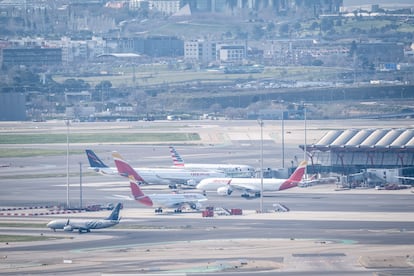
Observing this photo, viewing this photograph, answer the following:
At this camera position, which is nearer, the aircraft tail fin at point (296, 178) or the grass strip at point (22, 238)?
the grass strip at point (22, 238)

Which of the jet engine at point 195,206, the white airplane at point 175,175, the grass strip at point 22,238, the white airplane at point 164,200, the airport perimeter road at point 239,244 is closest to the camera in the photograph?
the airport perimeter road at point 239,244

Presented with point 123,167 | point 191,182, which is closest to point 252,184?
point 191,182

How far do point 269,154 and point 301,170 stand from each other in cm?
2621

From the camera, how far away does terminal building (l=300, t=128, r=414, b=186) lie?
90.3 m

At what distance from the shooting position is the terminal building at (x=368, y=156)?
9031 centimetres

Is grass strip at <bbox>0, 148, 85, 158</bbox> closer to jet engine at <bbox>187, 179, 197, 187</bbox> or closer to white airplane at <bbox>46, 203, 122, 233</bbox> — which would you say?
jet engine at <bbox>187, 179, 197, 187</bbox>

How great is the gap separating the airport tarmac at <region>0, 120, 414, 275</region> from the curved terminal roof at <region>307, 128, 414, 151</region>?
374 cm

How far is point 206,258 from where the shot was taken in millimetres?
60969

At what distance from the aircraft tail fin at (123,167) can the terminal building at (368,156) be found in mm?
11240

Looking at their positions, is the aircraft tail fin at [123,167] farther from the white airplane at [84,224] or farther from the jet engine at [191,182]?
the white airplane at [84,224]

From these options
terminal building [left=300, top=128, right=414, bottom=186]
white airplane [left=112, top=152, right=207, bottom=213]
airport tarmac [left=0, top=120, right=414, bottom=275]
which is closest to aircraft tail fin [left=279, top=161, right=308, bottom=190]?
airport tarmac [left=0, top=120, right=414, bottom=275]

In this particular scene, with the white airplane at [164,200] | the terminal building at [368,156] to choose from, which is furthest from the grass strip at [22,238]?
the terminal building at [368,156]

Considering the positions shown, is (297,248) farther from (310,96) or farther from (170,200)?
(310,96)

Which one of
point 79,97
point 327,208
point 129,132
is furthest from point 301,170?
point 79,97
